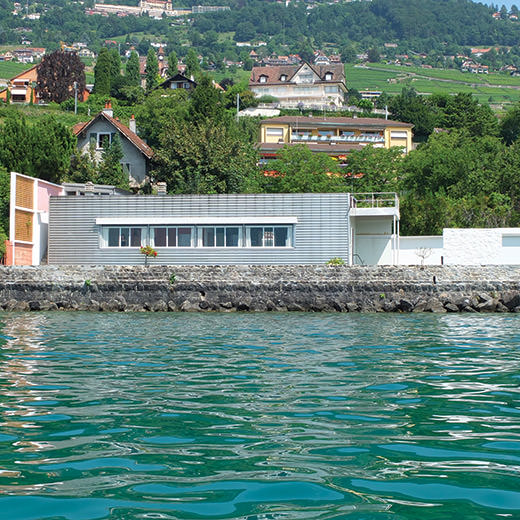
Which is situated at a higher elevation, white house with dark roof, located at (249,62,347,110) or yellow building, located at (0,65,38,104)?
white house with dark roof, located at (249,62,347,110)

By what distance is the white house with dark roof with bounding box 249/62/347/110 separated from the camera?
135250mm

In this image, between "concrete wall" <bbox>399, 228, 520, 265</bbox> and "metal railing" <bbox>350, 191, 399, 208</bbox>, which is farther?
"concrete wall" <bbox>399, 228, 520, 265</bbox>

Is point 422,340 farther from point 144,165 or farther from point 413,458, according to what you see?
point 144,165

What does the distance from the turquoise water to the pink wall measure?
2237 centimetres

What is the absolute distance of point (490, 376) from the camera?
42.5 ft

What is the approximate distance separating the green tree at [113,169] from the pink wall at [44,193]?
13.1m

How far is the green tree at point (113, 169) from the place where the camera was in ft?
178

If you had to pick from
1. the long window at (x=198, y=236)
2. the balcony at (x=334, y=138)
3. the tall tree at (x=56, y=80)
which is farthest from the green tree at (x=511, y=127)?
the long window at (x=198, y=236)

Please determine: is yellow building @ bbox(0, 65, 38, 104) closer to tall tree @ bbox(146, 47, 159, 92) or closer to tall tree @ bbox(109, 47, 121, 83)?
tall tree @ bbox(109, 47, 121, 83)

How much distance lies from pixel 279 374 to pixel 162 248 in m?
24.3

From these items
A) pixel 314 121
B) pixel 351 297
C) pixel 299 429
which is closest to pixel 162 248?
pixel 351 297

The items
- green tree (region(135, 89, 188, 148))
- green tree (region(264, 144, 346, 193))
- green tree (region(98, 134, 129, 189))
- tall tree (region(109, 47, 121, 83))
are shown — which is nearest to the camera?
green tree (region(264, 144, 346, 193))

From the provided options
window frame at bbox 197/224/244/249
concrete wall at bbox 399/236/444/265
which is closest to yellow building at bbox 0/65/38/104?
window frame at bbox 197/224/244/249

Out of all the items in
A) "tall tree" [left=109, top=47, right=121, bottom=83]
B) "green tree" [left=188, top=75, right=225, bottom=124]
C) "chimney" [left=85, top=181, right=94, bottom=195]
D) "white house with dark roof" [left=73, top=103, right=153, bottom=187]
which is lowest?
"chimney" [left=85, top=181, right=94, bottom=195]
